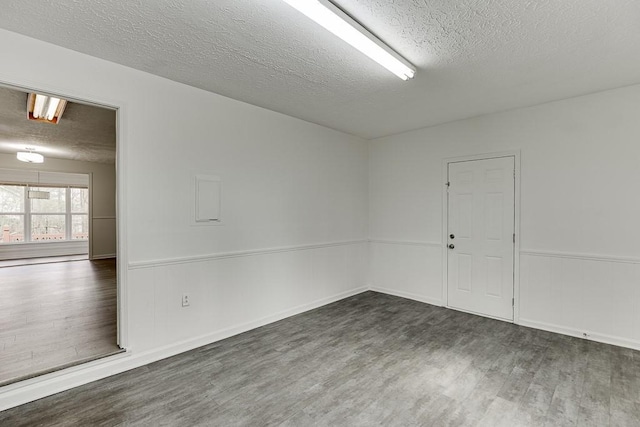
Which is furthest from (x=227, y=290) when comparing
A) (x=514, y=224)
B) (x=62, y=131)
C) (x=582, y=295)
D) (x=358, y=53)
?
(x=62, y=131)

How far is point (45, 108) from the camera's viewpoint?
3.66 meters

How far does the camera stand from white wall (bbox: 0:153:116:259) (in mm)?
7711

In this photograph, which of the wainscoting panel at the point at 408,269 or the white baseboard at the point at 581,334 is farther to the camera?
the wainscoting panel at the point at 408,269

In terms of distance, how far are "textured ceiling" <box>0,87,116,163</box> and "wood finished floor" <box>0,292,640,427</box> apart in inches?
121

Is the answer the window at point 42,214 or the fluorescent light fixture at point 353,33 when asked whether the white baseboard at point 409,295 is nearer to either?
the fluorescent light fixture at point 353,33

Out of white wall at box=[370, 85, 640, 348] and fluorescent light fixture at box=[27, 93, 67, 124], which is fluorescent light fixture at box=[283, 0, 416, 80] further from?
fluorescent light fixture at box=[27, 93, 67, 124]

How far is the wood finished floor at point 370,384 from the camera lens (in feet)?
6.69

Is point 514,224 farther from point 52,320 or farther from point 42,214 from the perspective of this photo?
point 42,214

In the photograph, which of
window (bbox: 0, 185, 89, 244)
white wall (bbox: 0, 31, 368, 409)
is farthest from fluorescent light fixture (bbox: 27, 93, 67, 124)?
window (bbox: 0, 185, 89, 244)

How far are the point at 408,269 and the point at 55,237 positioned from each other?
9.48 meters

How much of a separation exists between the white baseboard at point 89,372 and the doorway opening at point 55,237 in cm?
6

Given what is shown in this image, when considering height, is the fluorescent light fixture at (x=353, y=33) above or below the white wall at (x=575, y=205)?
above

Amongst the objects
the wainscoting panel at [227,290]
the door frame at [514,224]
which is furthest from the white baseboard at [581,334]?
the wainscoting panel at [227,290]

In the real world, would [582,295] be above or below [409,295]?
above
